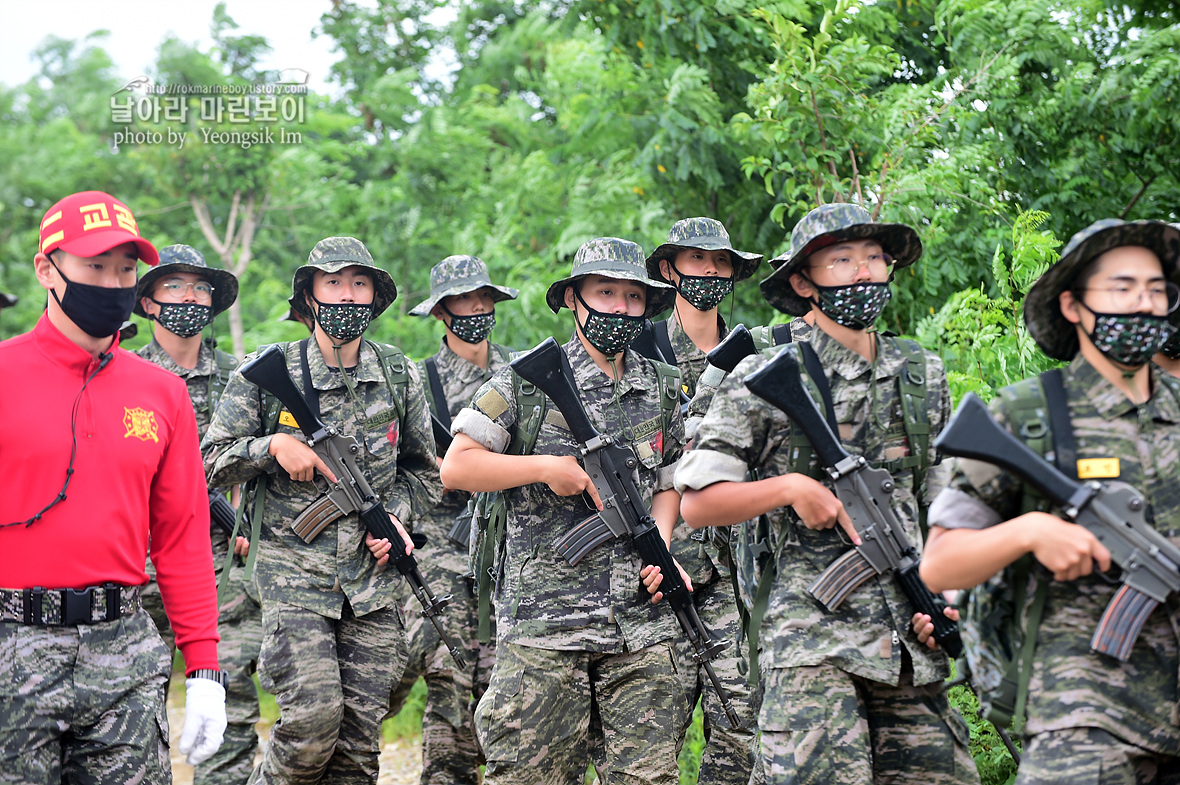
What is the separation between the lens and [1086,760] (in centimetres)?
292

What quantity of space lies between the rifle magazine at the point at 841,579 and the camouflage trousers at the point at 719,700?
175cm

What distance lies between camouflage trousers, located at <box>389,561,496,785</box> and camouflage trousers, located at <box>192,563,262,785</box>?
849mm

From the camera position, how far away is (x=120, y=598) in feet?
11.6

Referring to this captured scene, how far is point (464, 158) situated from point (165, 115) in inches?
139

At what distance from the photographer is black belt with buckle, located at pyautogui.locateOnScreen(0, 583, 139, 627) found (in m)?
3.34

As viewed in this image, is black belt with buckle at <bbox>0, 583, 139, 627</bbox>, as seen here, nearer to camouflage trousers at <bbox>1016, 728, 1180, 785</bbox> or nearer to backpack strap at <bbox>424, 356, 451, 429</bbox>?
camouflage trousers at <bbox>1016, 728, 1180, 785</bbox>

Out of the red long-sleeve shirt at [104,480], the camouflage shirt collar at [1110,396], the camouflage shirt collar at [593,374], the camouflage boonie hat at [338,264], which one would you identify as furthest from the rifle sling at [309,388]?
the camouflage shirt collar at [1110,396]

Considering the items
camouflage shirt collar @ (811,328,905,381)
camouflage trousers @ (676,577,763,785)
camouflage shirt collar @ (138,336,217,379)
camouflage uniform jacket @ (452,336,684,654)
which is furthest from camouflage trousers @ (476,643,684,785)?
camouflage shirt collar @ (138,336,217,379)

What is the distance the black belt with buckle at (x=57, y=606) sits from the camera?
3344 mm

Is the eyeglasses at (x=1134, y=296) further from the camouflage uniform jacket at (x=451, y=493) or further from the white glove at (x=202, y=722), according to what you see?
the camouflage uniform jacket at (x=451, y=493)

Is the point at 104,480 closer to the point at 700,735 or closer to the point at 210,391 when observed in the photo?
the point at 210,391

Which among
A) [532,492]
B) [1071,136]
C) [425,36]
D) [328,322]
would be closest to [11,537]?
[532,492]

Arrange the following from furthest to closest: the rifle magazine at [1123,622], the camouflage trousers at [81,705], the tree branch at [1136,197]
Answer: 1. the tree branch at [1136,197]
2. the camouflage trousers at [81,705]
3. the rifle magazine at [1123,622]

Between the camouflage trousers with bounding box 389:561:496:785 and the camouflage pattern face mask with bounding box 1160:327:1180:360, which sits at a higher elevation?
the camouflage pattern face mask with bounding box 1160:327:1180:360
